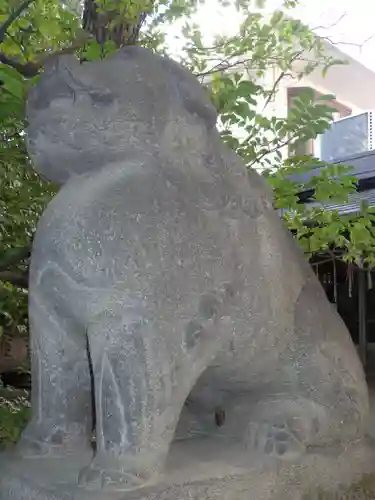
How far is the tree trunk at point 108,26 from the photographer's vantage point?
1.98 m

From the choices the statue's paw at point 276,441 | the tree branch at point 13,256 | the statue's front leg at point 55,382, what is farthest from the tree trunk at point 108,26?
the statue's paw at point 276,441

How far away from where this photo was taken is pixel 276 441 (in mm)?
1226

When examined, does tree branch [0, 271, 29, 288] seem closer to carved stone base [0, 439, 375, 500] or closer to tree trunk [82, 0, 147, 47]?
carved stone base [0, 439, 375, 500]

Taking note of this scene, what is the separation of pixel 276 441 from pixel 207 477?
0.18 metres

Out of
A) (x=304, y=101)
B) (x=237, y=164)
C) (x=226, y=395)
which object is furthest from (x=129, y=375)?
(x=304, y=101)

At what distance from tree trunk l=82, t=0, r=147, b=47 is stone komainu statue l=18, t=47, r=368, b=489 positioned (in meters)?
0.86

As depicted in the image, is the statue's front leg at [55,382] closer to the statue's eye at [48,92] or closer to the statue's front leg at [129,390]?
the statue's front leg at [129,390]

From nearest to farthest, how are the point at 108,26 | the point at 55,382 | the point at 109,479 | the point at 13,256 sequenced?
the point at 109,479 < the point at 55,382 < the point at 13,256 < the point at 108,26

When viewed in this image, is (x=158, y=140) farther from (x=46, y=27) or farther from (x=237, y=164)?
(x=46, y=27)

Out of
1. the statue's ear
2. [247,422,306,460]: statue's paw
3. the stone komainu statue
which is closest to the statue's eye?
the stone komainu statue

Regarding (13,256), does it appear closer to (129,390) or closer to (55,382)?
(55,382)

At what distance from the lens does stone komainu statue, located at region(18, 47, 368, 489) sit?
1.05 m

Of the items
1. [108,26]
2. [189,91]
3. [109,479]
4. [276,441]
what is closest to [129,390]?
[109,479]

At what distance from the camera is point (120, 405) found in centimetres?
105
